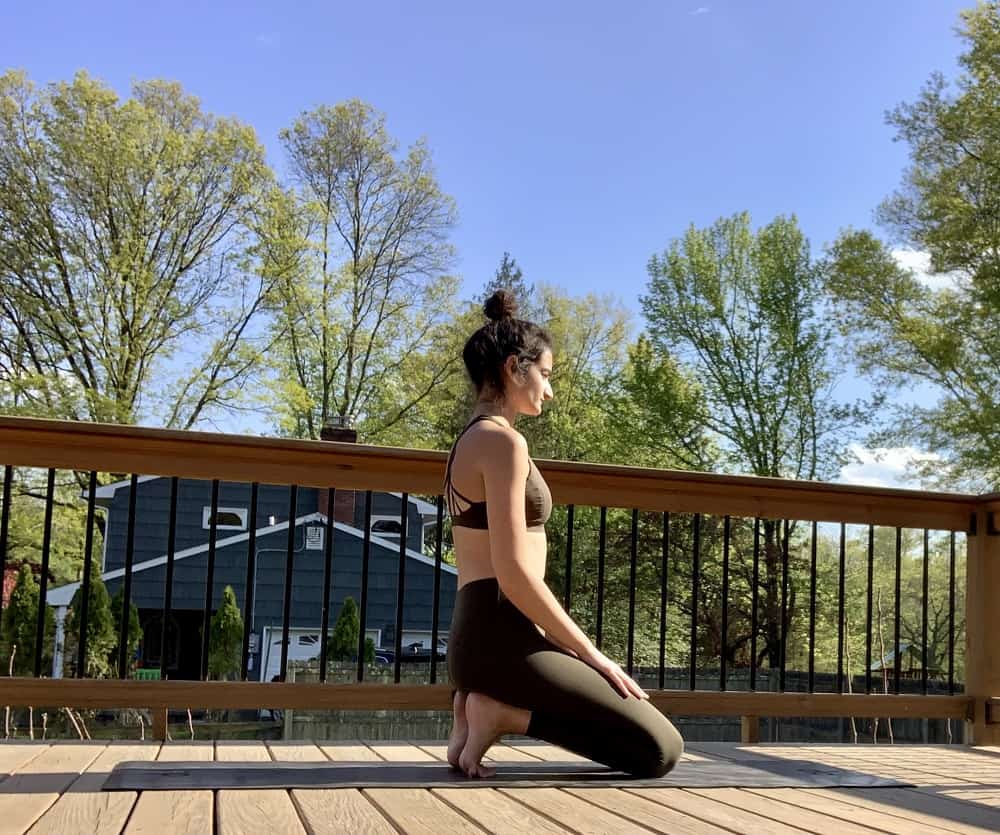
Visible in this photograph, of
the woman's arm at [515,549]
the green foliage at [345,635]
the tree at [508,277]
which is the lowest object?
the green foliage at [345,635]

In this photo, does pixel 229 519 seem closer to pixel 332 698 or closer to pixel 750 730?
pixel 750 730

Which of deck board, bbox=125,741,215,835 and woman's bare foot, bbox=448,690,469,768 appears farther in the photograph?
woman's bare foot, bbox=448,690,469,768

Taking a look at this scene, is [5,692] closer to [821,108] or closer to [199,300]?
[199,300]

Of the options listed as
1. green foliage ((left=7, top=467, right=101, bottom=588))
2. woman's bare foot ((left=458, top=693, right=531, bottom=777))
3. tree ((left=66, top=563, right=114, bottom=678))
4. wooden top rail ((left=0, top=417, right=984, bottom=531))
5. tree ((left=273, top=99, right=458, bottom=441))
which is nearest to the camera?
woman's bare foot ((left=458, top=693, right=531, bottom=777))

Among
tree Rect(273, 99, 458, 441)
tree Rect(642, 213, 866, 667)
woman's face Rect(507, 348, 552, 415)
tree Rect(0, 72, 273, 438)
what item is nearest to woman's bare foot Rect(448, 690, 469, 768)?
woman's face Rect(507, 348, 552, 415)

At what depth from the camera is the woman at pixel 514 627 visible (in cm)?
248

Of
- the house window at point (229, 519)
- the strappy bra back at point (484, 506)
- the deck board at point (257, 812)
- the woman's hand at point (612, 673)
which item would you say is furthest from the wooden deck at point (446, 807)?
the house window at point (229, 519)

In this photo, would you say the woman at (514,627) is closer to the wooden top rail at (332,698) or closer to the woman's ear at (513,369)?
the woman's ear at (513,369)

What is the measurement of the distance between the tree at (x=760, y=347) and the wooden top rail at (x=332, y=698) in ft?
54.7

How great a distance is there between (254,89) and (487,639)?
64.8 feet

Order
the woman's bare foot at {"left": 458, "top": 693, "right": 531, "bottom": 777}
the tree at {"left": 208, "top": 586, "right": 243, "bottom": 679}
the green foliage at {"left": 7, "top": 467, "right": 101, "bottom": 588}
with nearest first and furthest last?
the woman's bare foot at {"left": 458, "top": 693, "right": 531, "bottom": 777} < the tree at {"left": 208, "top": 586, "right": 243, "bottom": 679} < the green foliage at {"left": 7, "top": 467, "right": 101, "bottom": 588}

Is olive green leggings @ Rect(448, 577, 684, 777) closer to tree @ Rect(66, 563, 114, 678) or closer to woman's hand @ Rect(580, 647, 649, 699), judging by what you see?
woman's hand @ Rect(580, 647, 649, 699)

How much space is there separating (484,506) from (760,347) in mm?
19274

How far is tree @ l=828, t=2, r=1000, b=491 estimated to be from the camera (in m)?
16.3
